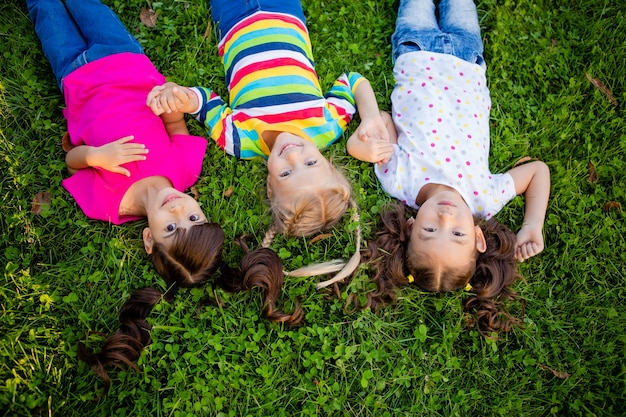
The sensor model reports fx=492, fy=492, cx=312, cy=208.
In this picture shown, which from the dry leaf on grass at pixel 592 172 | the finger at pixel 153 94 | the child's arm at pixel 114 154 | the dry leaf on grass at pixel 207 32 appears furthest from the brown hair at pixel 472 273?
the dry leaf on grass at pixel 207 32

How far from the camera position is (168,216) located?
12.2 ft

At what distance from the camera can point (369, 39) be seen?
486 cm

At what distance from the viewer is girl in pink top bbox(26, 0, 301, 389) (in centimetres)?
369

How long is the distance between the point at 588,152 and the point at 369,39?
232cm

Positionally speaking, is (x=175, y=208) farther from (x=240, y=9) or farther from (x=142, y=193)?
(x=240, y=9)

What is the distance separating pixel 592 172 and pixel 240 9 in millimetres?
3536

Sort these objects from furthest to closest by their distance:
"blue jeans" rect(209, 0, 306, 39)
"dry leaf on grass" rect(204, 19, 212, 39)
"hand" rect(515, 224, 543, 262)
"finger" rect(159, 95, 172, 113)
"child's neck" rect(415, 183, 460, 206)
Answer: "dry leaf on grass" rect(204, 19, 212, 39)
"blue jeans" rect(209, 0, 306, 39)
"hand" rect(515, 224, 543, 262)
"child's neck" rect(415, 183, 460, 206)
"finger" rect(159, 95, 172, 113)

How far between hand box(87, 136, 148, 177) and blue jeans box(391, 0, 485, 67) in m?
2.55

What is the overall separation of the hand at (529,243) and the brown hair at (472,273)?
104 millimetres

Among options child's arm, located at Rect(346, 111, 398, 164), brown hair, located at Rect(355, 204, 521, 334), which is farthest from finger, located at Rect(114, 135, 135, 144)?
brown hair, located at Rect(355, 204, 521, 334)

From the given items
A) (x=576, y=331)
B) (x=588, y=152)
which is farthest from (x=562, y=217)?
(x=576, y=331)

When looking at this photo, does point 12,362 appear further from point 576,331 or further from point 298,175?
point 576,331

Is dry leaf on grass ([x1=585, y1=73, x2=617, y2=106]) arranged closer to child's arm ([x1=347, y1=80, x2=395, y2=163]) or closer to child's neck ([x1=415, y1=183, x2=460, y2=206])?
child's neck ([x1=415, y1=183, x2=460, y2=206])

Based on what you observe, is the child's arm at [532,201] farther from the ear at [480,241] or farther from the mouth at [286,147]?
the mouth at [286,147]
